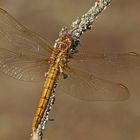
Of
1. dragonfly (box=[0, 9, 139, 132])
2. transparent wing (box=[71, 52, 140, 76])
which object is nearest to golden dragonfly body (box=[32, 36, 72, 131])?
dragonfly (box=[0, 9, 139, 132])

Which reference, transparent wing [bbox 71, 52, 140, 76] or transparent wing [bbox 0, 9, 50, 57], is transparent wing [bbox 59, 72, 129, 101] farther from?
transparent wing [bbox 0, 9, 50, 57]

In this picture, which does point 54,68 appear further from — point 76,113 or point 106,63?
point 76,113

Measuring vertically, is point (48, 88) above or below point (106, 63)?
below

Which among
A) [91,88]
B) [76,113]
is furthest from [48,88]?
[76,113]

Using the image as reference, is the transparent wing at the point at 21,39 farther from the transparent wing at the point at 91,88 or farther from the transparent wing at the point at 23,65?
the transparent wing at the point at 91,88

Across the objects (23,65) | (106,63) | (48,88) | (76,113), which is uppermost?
(76,113)

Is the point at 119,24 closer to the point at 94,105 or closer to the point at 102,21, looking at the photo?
the point at 102,21
